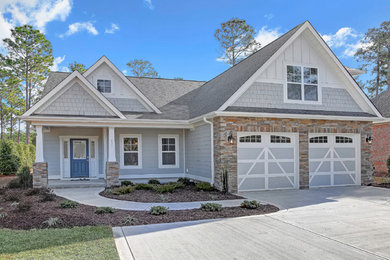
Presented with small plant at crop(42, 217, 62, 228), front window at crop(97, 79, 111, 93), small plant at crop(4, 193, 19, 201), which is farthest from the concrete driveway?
front window at crop(97, 79, 111, 93)

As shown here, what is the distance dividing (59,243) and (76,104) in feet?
27.2

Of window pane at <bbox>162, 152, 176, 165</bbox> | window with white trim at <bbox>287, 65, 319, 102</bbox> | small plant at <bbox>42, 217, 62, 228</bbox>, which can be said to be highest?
window with white trim at <bbox>287, 65, 319, 102</bbox>

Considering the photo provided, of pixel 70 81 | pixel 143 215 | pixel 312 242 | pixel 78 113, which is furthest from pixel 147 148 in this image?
pixel 312 242

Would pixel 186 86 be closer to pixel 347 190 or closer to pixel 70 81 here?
pixel 70 81

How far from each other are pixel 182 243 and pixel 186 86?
45.1 ft

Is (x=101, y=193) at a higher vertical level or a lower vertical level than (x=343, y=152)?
lower

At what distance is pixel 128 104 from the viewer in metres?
14.6

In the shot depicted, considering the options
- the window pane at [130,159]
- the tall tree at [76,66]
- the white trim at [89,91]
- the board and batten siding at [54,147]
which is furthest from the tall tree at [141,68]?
the white trim at [89,91]

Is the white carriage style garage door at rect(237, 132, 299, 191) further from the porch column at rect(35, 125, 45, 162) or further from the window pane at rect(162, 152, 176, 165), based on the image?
the porch column at rect(35, 125, 45, 162)

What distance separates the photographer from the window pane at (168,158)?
585 inches

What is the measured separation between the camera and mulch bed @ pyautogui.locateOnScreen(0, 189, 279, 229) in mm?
6680

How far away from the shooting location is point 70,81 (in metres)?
12.5

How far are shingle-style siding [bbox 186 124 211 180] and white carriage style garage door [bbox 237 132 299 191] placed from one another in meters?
1.43

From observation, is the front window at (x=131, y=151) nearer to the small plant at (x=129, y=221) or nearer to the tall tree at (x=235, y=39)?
the small plant at (x=129, y=221)
